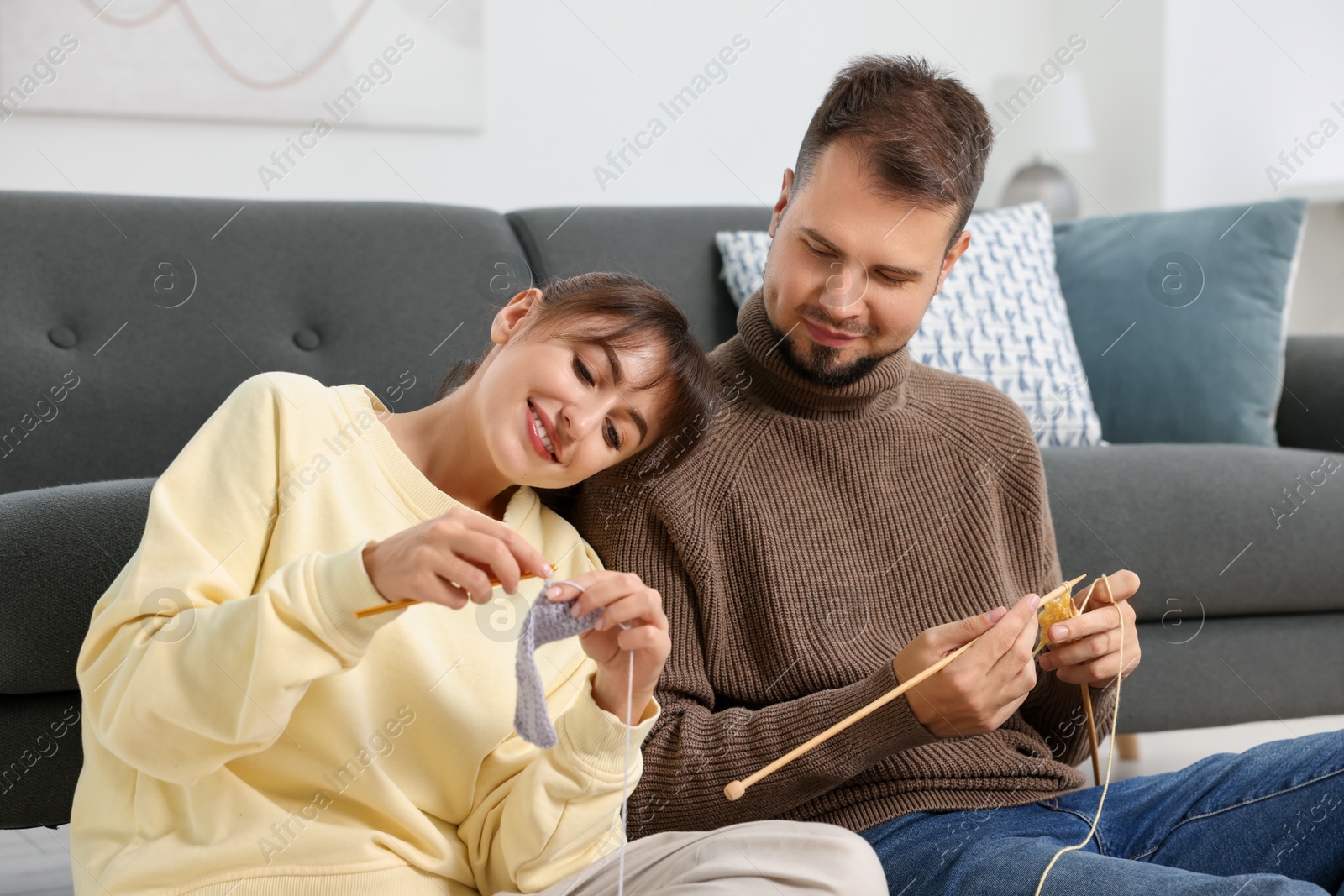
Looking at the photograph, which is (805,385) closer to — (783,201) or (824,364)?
(824,364)

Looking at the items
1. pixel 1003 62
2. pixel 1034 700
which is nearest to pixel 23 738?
pixel 1034 700

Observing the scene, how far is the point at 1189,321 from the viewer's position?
2.29 m

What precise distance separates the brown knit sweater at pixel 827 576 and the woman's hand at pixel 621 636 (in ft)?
0.48

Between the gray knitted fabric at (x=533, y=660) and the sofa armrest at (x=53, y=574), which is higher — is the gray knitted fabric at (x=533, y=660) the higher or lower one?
the higher one

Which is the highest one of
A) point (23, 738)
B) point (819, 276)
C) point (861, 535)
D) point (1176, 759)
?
point (819, 276)

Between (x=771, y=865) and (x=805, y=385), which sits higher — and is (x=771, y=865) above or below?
below

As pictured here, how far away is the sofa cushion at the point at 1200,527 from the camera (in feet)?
5.81

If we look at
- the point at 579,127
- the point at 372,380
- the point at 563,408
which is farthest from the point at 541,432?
the point at 579,127

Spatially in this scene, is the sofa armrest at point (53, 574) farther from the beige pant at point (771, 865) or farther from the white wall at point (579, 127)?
the white wall at point (579, 127)

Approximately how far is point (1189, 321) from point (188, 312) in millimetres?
1796

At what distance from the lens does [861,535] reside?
1.26 meters

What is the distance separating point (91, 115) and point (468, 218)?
37.9 inches

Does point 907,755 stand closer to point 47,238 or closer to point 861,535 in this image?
point 861,535

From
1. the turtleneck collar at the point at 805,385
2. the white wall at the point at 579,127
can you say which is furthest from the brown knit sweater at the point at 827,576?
the white wall at the point at 579,127
